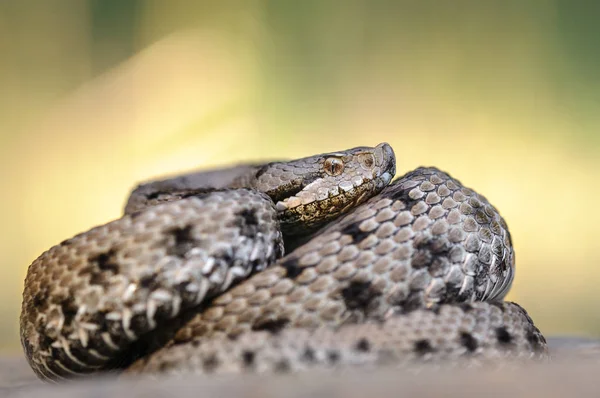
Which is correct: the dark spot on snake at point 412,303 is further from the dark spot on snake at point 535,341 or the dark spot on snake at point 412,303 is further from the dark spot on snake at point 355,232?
the dark spot on snake at point 535,341

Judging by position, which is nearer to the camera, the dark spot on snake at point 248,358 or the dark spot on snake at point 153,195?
the dark spot on snake at point 248,358

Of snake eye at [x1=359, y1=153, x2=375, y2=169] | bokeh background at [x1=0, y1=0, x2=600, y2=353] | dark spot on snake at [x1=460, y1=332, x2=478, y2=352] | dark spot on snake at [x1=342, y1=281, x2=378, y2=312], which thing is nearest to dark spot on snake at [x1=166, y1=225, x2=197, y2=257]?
dark spot on snake at [x1=342, y1=281, x2=378, y2=312]

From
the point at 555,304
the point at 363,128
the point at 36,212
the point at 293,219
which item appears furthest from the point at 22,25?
the point at 555,304

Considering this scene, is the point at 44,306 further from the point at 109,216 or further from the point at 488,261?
the point at 109,216

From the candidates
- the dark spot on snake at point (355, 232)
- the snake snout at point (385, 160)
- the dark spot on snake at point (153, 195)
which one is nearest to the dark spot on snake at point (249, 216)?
the dark spot on snake at point (355, 232)

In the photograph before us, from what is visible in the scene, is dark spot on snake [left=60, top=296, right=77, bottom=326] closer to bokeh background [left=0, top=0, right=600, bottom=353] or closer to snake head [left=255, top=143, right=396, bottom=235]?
snake head [left=255, top=143, right=396, bottom=235]

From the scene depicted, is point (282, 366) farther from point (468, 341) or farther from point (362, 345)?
point (468, 341)
